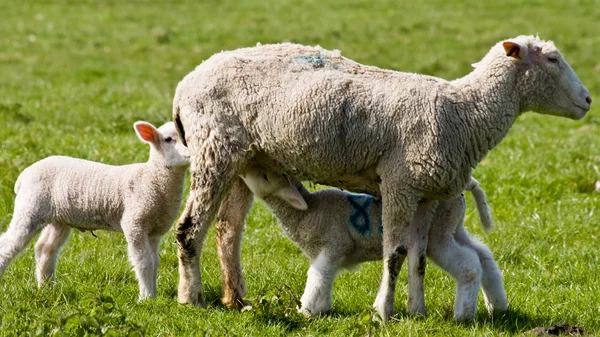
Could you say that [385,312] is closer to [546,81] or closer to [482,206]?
[482,206]

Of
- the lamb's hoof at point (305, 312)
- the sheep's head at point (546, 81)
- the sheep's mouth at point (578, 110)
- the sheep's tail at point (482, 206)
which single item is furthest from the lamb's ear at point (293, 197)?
the sheep's mouth at point (578, 110)

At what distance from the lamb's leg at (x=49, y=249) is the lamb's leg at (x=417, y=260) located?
235 centimetres

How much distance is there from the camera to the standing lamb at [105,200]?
5.95m

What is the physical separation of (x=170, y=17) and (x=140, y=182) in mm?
16670

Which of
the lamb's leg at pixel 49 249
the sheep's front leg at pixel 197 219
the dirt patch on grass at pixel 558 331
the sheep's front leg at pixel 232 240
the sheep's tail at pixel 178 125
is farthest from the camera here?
the lamb's leg at pixel 49 249

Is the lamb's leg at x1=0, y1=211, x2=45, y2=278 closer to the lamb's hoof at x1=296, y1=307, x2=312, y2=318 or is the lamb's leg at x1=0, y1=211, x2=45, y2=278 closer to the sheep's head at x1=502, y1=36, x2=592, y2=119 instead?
the lamb's hoof at x1=296, y1=307, x2=312, y2=318

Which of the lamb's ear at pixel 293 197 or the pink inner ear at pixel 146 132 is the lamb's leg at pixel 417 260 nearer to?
the lamb's ear at pixel 293 197

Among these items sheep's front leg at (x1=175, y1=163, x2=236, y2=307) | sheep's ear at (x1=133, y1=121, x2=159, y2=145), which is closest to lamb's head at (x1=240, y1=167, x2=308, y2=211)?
sheep's front leg at (x1=175, y1=163, x2=236, y2=307)

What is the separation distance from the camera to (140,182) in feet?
20.0

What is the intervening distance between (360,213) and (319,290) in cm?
61

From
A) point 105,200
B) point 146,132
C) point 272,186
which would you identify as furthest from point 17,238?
point 272,186

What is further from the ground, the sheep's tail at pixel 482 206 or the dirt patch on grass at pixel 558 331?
the sheep's tail at pixel 482 206

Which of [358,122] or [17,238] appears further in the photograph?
[17,238]

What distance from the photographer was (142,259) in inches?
230
